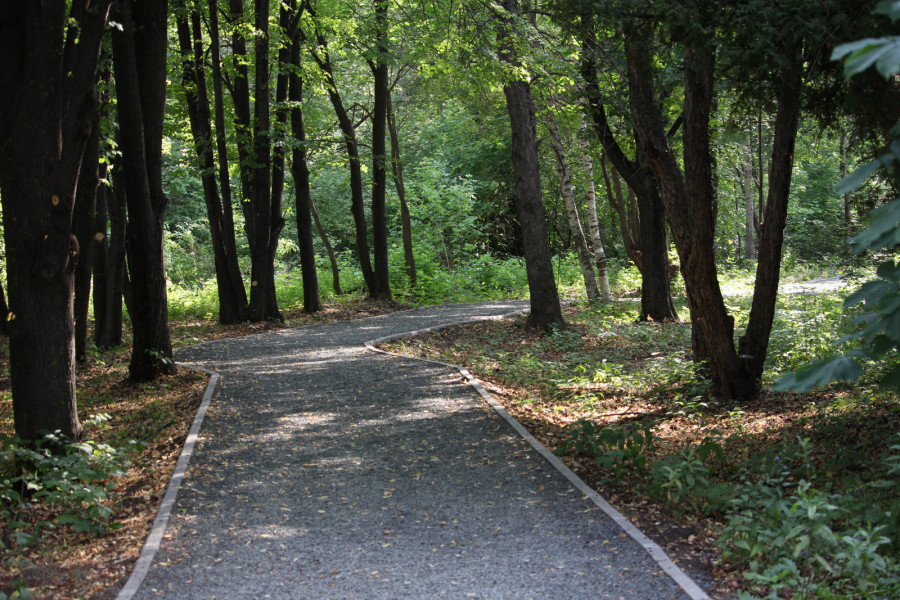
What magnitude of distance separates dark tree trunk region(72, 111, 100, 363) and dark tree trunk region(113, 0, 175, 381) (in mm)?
537

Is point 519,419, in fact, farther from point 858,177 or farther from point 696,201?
point 858,177

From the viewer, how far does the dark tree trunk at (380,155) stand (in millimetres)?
18766

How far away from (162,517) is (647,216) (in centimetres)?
1240

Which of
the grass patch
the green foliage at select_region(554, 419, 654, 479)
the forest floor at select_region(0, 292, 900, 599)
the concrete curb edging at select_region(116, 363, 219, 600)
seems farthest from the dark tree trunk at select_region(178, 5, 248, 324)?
the green foliage at select_region(554, 419, 654, 479)

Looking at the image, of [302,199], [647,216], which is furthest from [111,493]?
[302,199]

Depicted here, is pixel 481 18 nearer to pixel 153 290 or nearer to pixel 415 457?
pixel 153 290

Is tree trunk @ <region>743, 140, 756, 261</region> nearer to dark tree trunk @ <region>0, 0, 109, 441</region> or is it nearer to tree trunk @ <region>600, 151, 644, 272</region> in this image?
tree trunk @ <region>600, 151, 644, 272</region>

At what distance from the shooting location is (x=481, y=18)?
11336 mm

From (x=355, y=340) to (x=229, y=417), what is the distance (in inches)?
240

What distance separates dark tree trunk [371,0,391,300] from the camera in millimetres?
18766

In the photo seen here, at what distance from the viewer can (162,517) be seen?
213 inches

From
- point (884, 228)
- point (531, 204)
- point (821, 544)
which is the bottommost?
point (821, 544)

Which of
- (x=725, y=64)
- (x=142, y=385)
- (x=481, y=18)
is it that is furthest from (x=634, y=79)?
(x=142, y=385)

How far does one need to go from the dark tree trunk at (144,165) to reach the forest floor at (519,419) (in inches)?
24.9
